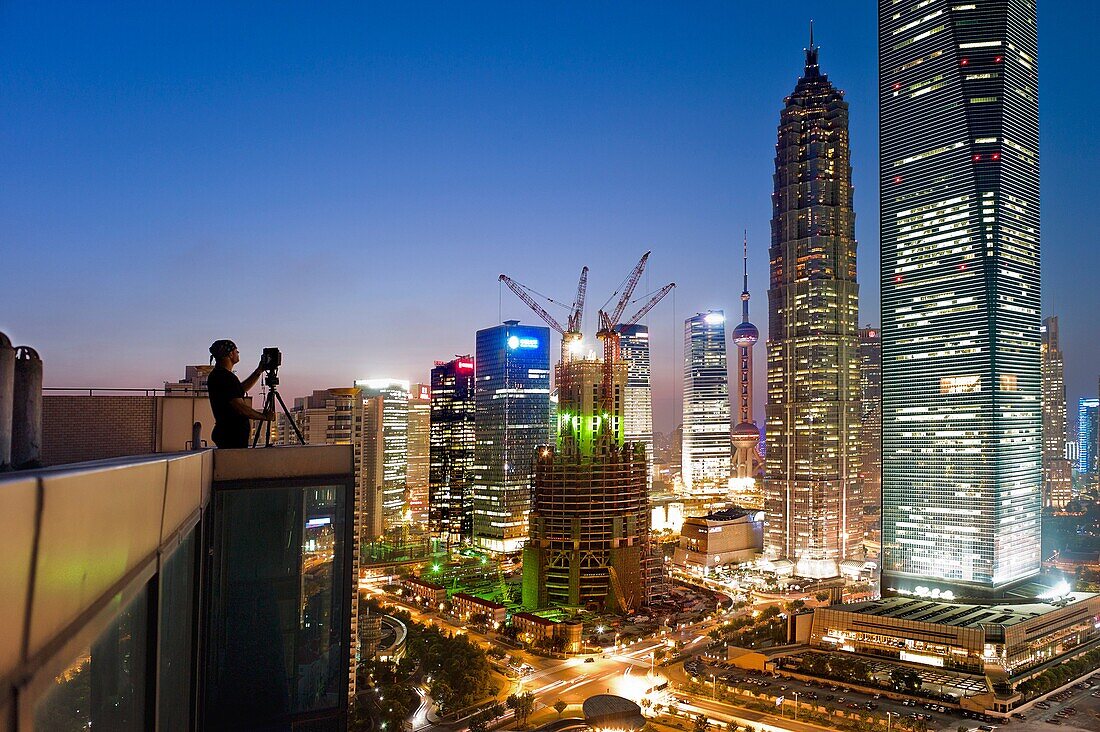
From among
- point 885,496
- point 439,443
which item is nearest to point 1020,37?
point 885,496

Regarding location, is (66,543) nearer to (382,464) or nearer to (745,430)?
(382,464)

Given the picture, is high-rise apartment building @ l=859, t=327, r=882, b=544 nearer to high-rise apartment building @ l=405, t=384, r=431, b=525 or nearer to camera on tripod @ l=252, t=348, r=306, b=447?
high-rise apartment building @ l=405, t=384, r=431, b=525

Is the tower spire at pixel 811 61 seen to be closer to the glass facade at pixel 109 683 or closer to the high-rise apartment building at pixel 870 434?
the high-rise apartment building at pixel 870 434

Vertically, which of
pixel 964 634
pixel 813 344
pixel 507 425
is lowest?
pixel 964 634

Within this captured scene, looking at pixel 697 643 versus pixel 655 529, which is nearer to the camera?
pixel 697 643

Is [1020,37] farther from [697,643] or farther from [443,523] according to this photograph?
[443,523]

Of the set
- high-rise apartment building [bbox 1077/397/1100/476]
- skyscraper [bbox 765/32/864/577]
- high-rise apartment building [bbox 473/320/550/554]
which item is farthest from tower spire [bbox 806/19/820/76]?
high-rise apartment building [bbox 1077/397/1100/476]

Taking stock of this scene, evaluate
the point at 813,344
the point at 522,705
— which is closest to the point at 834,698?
the point at 522,705

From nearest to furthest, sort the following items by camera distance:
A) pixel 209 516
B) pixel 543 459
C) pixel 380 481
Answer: pixel 209 516, pixel 543 459, pixel 380 481
